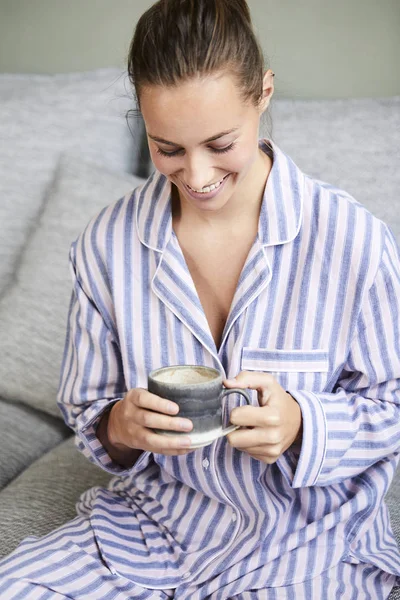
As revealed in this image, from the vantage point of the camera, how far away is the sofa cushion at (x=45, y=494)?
4.41 ft

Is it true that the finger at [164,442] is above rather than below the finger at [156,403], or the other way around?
below

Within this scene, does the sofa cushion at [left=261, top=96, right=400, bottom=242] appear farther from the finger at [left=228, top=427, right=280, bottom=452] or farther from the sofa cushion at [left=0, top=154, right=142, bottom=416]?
the finger at [left=228, top=427, right=280, bottom=452]

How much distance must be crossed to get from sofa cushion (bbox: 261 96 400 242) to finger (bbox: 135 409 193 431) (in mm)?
844

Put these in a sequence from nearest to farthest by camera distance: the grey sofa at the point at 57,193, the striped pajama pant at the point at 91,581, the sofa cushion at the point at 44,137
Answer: the striped pajama pant at the point at 91,581
the grey sofa at the point at 57,193
the sofa cushion at the point at 44,137

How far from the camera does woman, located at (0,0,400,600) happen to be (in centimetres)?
102

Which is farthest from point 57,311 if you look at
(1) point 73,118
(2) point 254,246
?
(2) point 254,246

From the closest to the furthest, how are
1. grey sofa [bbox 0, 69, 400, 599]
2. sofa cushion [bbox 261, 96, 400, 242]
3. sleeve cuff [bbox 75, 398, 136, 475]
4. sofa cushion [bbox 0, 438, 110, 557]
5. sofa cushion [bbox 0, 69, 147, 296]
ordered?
1. sleeve cuff [bbox 75, 398, 136, 475]
2. sofa cushion [bbox 0, 438, 110, 557]
3. grey sofa [bbox 0, 69, 400, 599]
4. sofa cushion [bbox 261, 96, 400, 242]
5. sofa cushion [bbox 0, 69, 147, 296]

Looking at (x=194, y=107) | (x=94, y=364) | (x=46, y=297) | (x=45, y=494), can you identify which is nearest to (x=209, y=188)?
(x=194, y=107)

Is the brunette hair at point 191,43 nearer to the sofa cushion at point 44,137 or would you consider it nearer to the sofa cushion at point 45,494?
the sofa cushion at point 45,494

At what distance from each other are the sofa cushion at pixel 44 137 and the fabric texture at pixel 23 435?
37 cm

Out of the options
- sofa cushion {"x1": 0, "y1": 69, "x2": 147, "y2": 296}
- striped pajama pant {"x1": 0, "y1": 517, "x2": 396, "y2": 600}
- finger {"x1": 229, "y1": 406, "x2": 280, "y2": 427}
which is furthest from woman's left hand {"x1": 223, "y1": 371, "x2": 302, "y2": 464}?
sofa cushion {"x1": 0, "y1": 69, "x2": 147, "y2": 296}

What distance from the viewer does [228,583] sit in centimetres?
110

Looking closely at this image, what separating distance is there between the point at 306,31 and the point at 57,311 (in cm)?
95

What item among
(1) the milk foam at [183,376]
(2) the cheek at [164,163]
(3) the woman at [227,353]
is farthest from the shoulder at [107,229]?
(1) the milk foam at [183,376]
